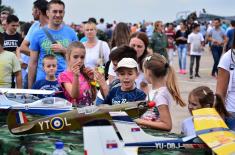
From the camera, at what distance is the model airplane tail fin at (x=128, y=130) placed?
2.97m

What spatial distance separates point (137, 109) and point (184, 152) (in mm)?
506

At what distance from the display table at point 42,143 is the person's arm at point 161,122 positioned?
0.07 m

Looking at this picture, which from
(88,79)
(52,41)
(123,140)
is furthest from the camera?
(52,41)

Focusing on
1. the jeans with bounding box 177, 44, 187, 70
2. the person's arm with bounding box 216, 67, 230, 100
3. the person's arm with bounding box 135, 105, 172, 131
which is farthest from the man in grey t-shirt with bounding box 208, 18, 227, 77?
the person's arm with bounding box 135, 105, 172, 131

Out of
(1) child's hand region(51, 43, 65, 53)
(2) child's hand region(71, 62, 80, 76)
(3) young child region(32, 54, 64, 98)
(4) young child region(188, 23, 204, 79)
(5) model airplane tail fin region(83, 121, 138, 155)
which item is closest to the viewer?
(5) model airplane tail fin region(83, 121, 138, 155)

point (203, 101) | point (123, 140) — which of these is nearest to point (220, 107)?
point (203, 101)

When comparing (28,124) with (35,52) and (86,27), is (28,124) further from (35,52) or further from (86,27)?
(86,27)

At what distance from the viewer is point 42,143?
317 centimetres

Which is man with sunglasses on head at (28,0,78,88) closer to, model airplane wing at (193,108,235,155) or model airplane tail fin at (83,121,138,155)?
model airplane wing at (193,108,235,155)

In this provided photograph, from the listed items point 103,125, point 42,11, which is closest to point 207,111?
point 103,125

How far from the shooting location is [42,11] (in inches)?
259

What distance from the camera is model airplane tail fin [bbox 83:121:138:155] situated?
2.59 meters

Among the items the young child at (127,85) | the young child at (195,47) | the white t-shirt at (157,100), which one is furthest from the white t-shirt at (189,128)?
the young child at (195,47)

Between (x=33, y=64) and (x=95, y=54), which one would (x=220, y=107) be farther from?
(x=95, y=54)
